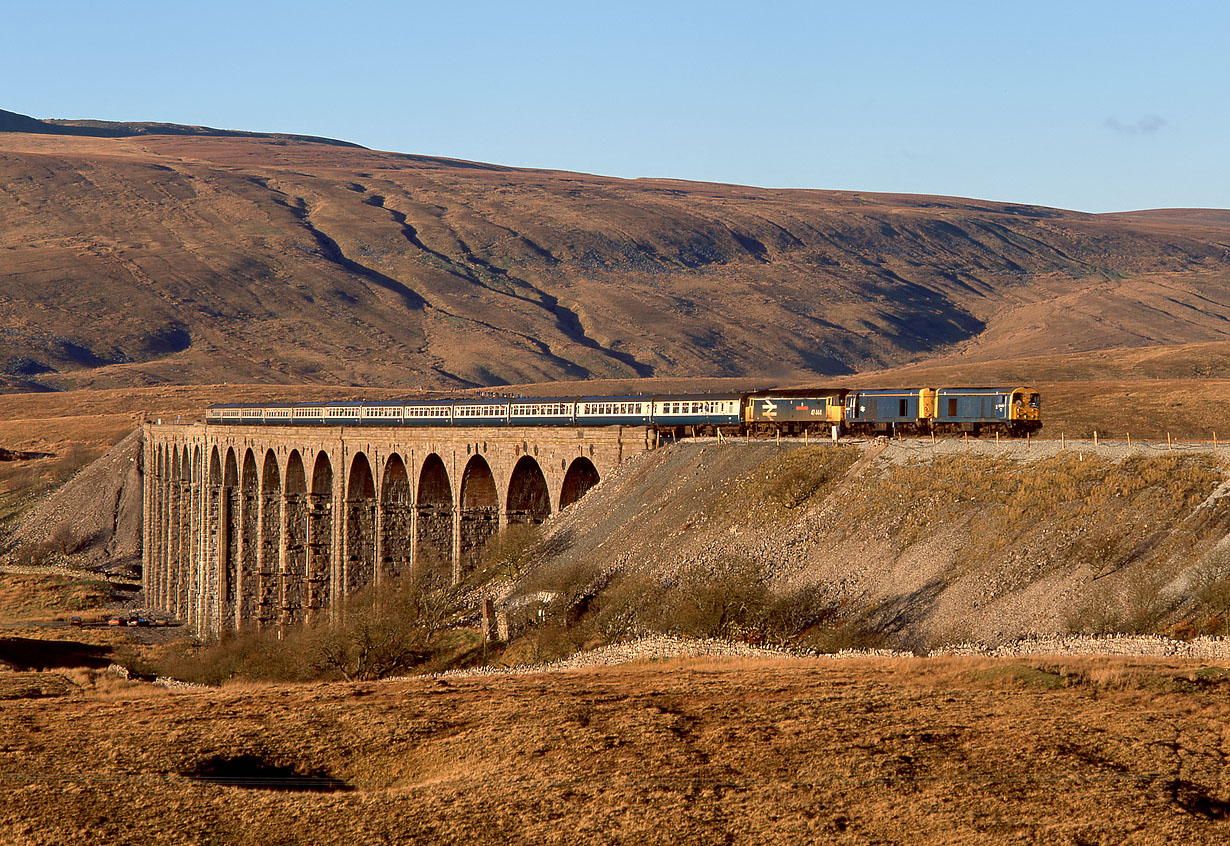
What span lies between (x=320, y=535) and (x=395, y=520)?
7972mm

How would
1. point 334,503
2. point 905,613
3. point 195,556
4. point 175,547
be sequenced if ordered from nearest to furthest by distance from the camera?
point 905,613 → point 334,503 → point 195,556 → point 175,547

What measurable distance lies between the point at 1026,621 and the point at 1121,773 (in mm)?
10831

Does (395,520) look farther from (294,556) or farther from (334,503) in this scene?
(294,556)

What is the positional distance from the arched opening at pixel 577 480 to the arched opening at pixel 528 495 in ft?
3.11

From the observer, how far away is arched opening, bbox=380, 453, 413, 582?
57.6 metres

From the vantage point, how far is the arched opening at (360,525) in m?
60.9

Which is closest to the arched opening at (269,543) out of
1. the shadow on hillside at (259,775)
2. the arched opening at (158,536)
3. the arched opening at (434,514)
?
the arched opening at (434,514)

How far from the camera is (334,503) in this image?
207 ft

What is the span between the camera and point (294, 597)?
65.8 m

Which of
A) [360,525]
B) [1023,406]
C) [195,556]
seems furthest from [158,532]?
[1023,406]

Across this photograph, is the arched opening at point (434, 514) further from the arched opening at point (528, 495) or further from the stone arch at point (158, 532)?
the stone arch at point (158, 532)

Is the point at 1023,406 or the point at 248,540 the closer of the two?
the point at 1023,406

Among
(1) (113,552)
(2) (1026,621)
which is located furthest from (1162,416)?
(1) (113,552)

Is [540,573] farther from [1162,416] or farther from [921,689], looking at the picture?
[1162,416]
